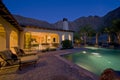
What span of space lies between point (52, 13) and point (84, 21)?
114 ft

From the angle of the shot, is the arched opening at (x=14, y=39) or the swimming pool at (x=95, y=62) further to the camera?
the arched opening at (x=14, y=39)

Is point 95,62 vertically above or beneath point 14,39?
beneath

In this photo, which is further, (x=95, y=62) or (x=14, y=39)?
(x=14, y=39)

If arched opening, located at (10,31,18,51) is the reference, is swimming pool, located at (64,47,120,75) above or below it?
below

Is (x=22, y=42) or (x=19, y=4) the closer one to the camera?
(x=22, y=42)

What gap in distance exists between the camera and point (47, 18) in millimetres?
109562

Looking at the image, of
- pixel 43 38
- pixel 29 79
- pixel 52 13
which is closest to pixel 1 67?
pixel 29 79

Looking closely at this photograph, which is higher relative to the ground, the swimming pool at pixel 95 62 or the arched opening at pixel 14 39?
the arched opening at pixel 14 39

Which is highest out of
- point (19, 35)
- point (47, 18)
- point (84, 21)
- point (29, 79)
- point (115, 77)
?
point (47, 18)

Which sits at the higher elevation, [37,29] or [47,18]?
[47,18]

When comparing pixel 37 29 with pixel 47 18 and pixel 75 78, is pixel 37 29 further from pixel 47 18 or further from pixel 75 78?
pixel 47 18

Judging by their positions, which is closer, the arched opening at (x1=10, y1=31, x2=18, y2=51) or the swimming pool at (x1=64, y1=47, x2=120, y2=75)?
the swimming pool at (x1=64, y1=47, x2=120, y2=75)

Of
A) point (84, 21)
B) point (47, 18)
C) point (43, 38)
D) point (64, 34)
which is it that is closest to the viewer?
point (64, 34)

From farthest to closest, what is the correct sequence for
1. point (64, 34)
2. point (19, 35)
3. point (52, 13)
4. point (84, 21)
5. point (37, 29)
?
point (52, 13)
point (84, 21)
point (64, 34)
point (37, 29)
point (19, 35)
